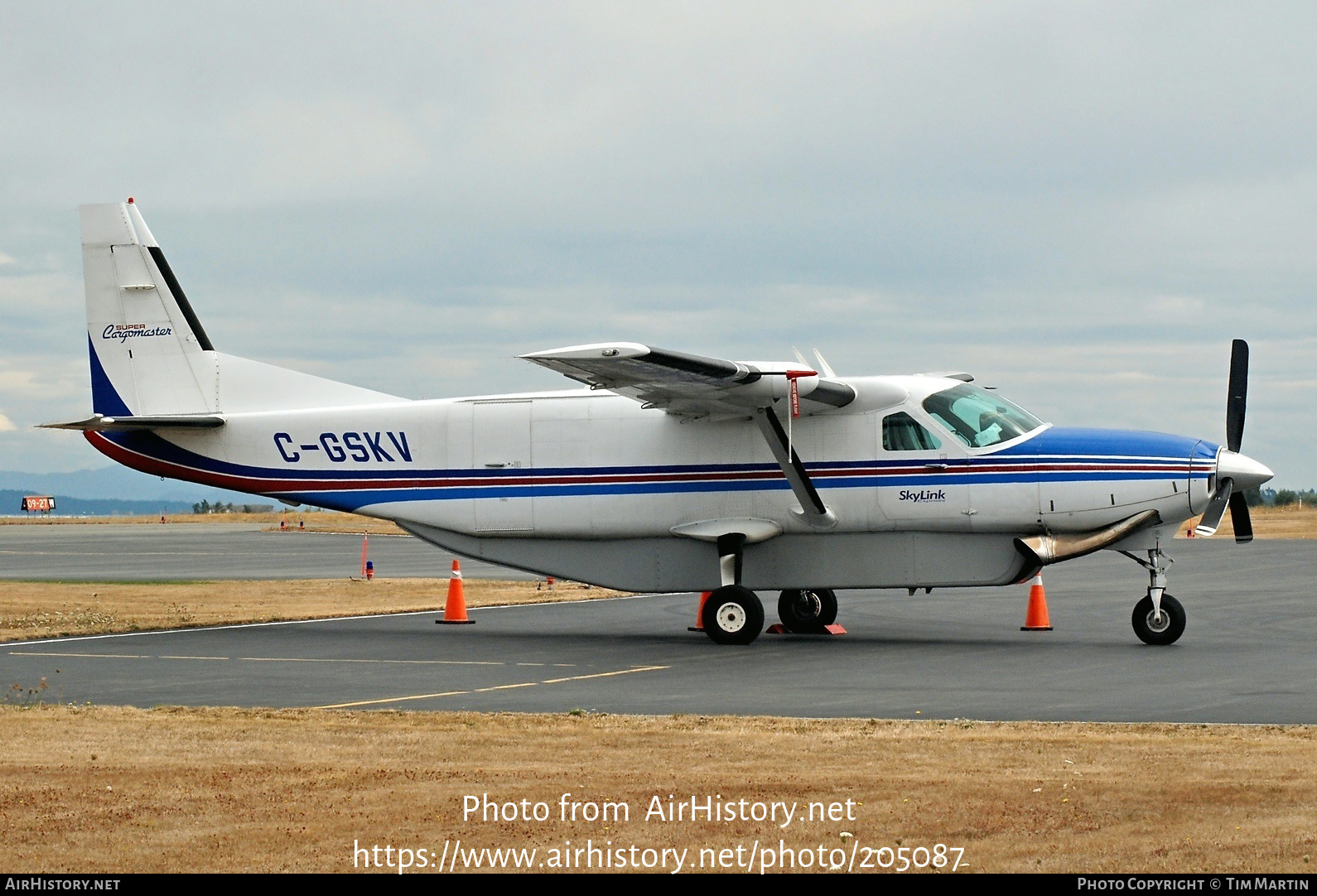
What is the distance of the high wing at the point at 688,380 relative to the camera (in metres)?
15.9

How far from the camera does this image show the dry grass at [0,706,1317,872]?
22.2 ft

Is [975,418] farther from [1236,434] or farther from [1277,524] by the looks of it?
[1277,524]

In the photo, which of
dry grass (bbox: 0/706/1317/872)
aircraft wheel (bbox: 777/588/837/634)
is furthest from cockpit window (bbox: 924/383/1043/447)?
dry grass (bbox: 0/706/1317/872)

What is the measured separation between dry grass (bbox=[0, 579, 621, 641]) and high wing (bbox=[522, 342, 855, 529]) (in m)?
7.42

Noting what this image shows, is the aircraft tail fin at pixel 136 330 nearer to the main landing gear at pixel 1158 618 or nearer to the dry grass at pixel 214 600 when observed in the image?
the dry grass at pixel 214 600

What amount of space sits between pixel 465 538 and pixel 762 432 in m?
4.73

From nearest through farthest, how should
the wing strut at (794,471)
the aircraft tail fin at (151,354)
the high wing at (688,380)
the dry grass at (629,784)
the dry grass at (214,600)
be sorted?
the dry grass at (629,784)
the high wing at (688,380)
the wing strut at (794,471)
the dry grass at (214,600)
the aircraft tail fin at (151,354)

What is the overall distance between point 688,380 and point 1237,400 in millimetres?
7071

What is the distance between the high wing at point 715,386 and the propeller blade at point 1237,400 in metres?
4.80

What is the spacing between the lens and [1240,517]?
733 inches

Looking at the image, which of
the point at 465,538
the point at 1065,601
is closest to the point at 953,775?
the point at 465,538

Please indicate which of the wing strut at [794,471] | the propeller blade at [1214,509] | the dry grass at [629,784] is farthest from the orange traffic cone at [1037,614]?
the dry grass at [629,784]

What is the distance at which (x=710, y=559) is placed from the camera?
63.7 feet
